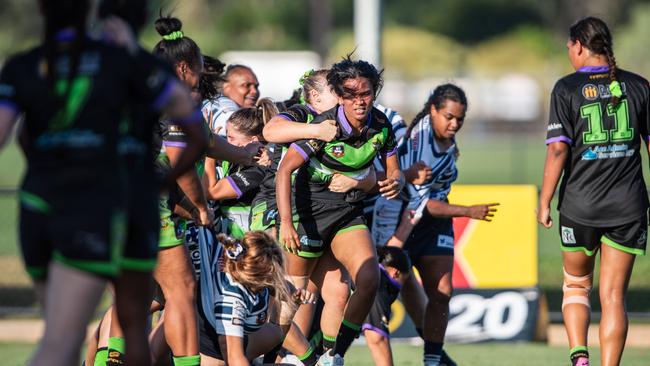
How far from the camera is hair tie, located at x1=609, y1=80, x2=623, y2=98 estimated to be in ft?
21.6

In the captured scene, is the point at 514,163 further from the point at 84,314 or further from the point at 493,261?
the point at 84,314

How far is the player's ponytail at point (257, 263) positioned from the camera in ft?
20.0

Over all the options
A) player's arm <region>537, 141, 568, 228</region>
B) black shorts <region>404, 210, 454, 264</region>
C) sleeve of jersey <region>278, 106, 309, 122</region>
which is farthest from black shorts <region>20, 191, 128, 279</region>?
black shorts <region>404, 210, 454, 264</region>

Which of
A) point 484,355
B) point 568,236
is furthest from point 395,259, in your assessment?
point 484,355

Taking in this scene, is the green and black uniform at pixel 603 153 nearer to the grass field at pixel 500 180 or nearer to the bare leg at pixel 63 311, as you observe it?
the bare leg at pixel 63 311

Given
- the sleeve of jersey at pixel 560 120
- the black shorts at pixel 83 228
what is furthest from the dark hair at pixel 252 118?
the black shorts at pixel 83 228

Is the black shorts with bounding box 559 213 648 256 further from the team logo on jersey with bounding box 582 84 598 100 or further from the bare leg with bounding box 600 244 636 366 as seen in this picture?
the team logo on jersey with bounding box 582 84 598 100

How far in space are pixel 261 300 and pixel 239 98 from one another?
250 cm

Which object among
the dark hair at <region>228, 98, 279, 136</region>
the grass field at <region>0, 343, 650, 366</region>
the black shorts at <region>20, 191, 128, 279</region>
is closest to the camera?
the black shorts at <region>20, 191, 128, 279</region>

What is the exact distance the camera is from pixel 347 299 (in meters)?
7.23

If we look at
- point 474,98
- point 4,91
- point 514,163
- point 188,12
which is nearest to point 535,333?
point 4,91

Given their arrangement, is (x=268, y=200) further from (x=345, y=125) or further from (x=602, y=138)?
(x=602, y=138)

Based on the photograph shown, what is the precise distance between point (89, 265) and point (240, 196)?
3187mm

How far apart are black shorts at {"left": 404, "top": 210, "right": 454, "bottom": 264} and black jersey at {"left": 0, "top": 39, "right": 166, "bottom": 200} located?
13.2ft
